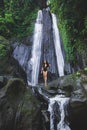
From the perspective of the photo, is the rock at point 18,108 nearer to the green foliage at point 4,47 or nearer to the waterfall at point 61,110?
the waterfall at point 61,110

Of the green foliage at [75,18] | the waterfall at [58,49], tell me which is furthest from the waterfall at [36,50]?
the green foliage at [75,18]

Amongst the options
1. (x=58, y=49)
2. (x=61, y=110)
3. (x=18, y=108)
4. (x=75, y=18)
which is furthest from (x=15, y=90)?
(x=58, y=49)

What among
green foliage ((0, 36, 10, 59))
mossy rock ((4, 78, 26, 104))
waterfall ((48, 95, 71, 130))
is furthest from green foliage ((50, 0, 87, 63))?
green foliage ((0, 36, 10, 59))

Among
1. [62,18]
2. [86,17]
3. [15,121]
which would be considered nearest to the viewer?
[15,121]

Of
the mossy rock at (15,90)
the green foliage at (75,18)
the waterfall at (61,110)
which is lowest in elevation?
the waterfall at (61,110)

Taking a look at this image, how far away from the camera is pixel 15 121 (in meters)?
12.3

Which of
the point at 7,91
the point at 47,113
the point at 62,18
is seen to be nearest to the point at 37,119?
the point at 47,113

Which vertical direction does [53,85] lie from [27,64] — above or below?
below

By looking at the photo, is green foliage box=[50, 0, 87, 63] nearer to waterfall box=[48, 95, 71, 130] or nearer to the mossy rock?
waterfall box=[48, 95, 71, 130]

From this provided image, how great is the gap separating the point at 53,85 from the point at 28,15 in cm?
1091

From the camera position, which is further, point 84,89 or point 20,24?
point 20,24

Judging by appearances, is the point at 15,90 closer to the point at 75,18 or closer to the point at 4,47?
the point at 75,18

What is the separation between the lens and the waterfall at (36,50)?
18.8 m

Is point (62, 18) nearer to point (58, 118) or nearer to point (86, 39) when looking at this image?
point (86, 39)
